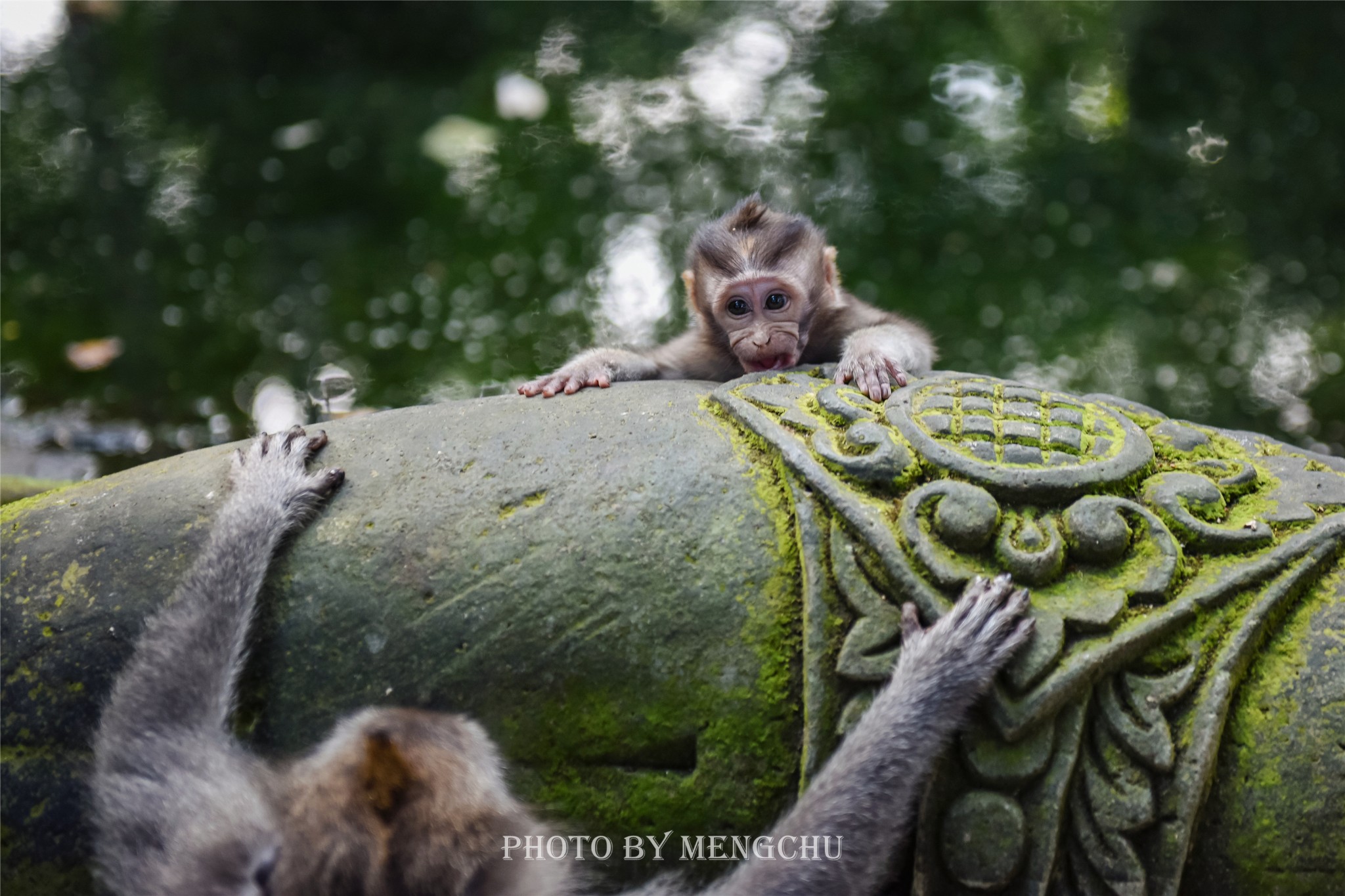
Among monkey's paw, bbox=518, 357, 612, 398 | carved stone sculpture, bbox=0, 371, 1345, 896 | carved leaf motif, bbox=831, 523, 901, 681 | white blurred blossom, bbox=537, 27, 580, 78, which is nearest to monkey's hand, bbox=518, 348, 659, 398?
monkey's paw, bbox=518, 357, 612, 398

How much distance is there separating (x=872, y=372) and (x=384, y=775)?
76.5 inches

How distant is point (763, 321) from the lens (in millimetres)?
4375

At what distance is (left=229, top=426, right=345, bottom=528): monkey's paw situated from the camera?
302 centimetres

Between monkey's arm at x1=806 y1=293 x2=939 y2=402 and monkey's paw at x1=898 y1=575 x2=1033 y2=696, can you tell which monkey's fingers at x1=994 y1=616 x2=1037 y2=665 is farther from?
monkey's arm at x1=806 y1=293 x2=939 y2=402

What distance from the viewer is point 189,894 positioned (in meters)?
2.48

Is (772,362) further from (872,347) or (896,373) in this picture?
(896,373)

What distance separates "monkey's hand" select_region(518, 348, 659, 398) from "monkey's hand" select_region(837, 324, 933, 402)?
2.62 ft

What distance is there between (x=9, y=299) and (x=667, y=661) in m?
8.07

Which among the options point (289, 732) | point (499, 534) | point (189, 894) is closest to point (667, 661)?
point (499, 534)

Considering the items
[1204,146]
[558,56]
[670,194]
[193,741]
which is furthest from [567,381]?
[1204,146]

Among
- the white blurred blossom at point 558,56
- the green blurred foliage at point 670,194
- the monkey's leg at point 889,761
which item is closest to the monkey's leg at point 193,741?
the monkey's leg at point 889,761

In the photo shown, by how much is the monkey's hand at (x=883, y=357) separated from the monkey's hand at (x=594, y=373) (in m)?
→ 0.80

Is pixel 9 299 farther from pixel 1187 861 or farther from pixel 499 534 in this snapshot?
pixel 1187 861

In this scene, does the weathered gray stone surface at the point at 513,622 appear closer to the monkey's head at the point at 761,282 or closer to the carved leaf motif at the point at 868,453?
the carved leaf motif at the point at 868,453
